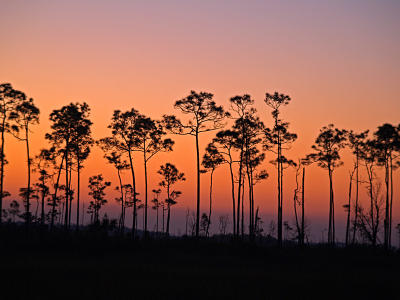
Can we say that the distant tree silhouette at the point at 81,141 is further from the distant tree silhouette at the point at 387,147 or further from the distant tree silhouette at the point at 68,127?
the distant tree silhouette at the point at 387,147

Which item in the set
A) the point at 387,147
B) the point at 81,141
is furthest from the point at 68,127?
the point at 387,147

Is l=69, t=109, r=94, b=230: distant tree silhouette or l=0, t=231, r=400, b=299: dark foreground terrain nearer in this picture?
l=0, t=231, r=400, b=299: dark foreground terrain

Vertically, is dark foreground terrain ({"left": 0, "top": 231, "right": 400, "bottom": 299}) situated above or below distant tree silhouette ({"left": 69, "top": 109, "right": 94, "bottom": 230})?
below

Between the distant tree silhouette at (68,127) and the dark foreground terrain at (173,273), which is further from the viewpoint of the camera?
the distant tree silhouette at (68,127)

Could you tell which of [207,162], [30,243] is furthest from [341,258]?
[30,243]

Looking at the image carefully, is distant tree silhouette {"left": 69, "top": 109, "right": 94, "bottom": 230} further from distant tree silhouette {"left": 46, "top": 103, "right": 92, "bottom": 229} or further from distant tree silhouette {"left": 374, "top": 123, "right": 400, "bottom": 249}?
distant tree silhouette {"left": 374, "top": 123, "right": 400, "bottom": 249}

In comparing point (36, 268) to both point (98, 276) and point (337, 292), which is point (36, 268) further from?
point (337, 292)

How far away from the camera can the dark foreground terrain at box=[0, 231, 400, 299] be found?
55.4 ft

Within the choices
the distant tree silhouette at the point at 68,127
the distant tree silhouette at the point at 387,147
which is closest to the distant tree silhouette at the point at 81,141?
the distant tree silhouette at the point at 68,127

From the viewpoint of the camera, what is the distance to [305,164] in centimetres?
4900

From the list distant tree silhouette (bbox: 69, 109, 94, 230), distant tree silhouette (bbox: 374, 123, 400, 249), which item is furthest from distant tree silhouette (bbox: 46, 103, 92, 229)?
distant tree silhouette (bbox: 374, 123, 400, 249)

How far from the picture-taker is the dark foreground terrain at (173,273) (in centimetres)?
1688

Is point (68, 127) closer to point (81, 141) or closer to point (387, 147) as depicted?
point (81, 141)

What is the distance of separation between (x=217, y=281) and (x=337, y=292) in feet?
18.4
